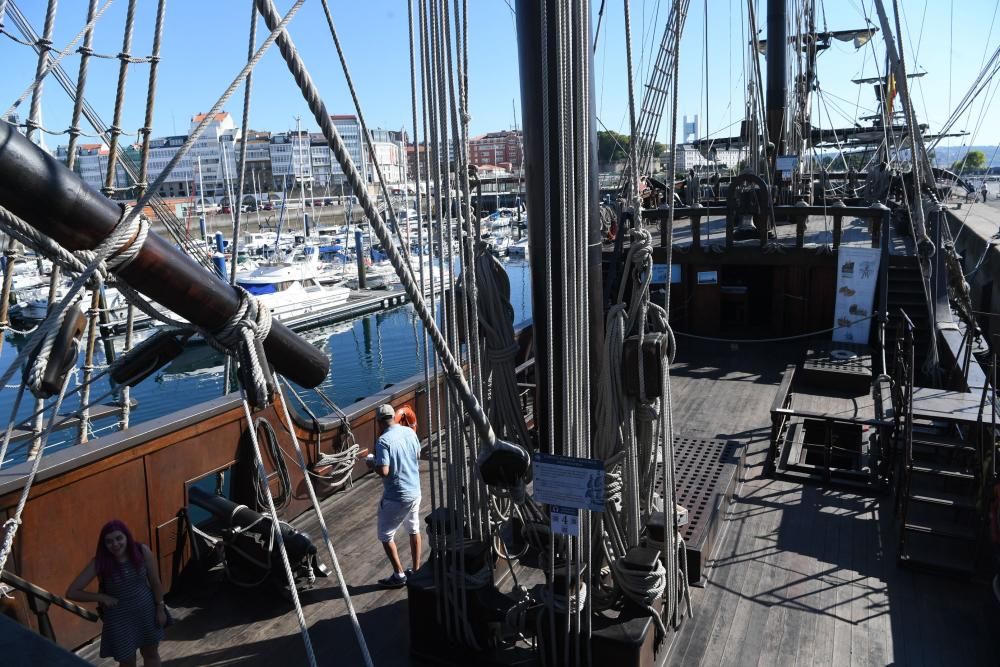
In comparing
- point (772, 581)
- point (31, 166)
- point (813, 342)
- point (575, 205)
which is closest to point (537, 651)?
point (772, 581)

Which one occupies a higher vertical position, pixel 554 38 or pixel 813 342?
pixel 554 38

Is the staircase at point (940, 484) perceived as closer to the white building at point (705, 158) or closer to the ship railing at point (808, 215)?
the ship railing at point (808, 215)

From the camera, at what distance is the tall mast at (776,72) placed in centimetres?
1514

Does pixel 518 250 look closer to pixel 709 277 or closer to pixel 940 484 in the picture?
pixel 709 277

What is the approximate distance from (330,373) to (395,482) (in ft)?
49.6

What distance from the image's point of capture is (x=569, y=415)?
3.12 metres

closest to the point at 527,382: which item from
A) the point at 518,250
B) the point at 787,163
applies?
the point at 787,163

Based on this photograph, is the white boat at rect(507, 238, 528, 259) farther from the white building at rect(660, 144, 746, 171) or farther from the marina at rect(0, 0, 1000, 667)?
the marina at rect(0, 0, 1000, 667)

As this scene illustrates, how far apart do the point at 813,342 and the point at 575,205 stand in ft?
25.7

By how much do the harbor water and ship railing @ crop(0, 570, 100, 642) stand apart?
1423 centimetres

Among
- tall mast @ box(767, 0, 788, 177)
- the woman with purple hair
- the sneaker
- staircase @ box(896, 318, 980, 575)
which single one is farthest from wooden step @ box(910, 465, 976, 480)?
tall mast @ box(767, 0, 788, 177)

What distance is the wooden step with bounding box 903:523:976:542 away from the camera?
Answer: 4.44 metres

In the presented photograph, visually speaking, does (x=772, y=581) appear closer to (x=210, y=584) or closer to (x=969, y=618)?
(x=969, y=618)

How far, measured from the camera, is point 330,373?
19141 mm
